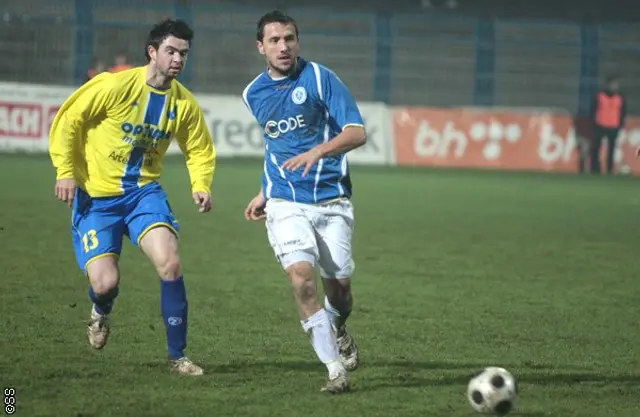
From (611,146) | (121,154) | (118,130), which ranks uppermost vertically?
(118,130)

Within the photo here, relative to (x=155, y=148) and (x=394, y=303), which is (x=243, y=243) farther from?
(x=155, y=148)

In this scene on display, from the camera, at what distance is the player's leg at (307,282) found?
6703mm

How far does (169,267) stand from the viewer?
282 inches

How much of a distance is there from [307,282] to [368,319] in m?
2.49

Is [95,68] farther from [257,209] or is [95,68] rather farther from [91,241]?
[257,209]

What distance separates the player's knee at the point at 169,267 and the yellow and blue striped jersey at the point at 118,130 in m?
0.52

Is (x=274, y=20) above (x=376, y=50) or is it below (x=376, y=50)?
above

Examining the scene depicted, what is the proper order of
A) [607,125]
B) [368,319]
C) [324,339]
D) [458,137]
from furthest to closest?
[607,125], [458,137], [368,319], [324,339]

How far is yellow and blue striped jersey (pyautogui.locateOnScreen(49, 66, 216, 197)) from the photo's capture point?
7363 mm

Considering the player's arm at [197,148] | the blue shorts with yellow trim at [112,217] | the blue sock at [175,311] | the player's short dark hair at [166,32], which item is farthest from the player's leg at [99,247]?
the player's short dark hair at [166,32]

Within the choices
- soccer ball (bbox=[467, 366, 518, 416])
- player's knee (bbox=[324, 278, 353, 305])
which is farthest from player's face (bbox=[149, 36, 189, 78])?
soccer ball (bbox=[467, 366, 518, 416])

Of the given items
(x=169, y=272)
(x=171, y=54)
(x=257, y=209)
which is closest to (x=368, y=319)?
(x=257, y=209)

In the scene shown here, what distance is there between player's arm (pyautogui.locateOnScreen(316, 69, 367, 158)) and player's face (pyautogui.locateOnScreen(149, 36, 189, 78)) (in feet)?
2.68

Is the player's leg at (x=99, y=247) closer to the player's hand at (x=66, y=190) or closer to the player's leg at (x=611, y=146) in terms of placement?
Answer: the player's hand at (x=66, y=190)
